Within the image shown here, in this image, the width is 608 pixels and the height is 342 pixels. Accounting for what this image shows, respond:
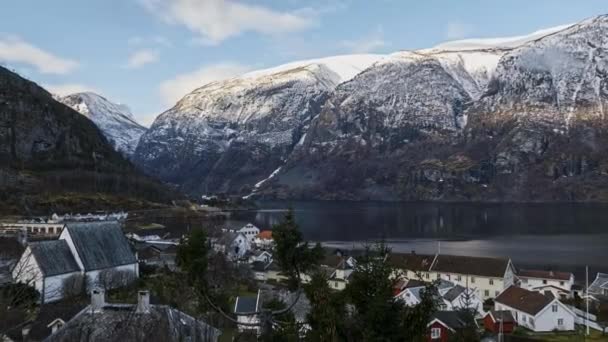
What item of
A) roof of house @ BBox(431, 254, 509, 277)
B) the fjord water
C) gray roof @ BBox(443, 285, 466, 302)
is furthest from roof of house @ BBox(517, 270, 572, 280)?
gray roof @ BBox(443, 285, 466, 302)

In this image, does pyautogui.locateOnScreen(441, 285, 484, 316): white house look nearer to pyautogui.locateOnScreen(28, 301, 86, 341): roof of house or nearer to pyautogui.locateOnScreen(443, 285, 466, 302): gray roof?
pyautogui.locateOnScreen(443, 285, 466, 302): gray roof

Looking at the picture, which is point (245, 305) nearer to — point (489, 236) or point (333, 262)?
point (333, 262)

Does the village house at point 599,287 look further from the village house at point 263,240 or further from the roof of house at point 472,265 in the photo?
the village house at point 263,240

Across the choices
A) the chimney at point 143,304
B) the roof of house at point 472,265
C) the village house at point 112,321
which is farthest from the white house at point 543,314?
the chimney at point 143,304

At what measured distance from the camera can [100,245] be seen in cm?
3906

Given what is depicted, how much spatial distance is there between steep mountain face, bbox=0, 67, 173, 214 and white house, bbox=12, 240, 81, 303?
65499 mm

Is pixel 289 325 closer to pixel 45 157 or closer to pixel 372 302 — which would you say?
pixel 372 302

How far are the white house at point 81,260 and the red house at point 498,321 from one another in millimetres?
22735

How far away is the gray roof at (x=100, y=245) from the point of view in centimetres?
3728

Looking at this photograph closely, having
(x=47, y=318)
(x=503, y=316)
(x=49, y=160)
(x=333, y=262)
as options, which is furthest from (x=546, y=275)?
(x=49, y=160)

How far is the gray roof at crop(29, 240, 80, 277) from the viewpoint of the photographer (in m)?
34.8

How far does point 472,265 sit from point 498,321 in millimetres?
18255

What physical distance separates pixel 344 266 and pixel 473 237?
50.2 metres

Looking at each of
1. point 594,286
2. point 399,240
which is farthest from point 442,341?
point 399,240
